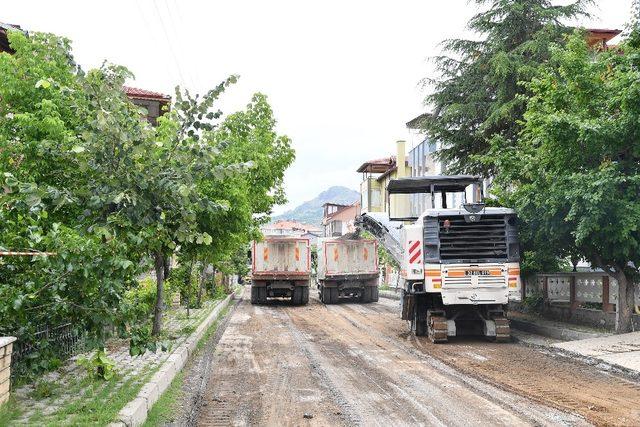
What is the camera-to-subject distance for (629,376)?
9.68 metres

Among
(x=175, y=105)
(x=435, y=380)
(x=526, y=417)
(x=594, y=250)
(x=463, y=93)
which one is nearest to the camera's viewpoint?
(x=526, y=417)

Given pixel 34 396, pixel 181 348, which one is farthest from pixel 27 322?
pixel 181 348

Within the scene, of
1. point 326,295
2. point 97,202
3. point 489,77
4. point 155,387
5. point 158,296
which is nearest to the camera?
point 97,202

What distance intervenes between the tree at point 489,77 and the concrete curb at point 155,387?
1125cm

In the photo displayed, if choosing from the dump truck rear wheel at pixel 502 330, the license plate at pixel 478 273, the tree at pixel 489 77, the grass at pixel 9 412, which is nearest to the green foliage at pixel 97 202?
the grass at pixel 9 412

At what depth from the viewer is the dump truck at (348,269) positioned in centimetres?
2973

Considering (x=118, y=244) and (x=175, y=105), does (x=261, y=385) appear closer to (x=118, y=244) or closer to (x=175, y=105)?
(x=118, y=244)

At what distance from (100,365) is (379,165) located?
53.0m

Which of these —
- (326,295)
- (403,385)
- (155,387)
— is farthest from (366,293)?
(155,387)

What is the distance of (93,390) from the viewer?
7.74 m

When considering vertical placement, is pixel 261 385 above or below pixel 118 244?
below

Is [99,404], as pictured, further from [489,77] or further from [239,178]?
[489,77]

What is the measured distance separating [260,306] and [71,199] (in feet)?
71.4

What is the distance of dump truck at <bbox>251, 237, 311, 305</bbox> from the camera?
1120 inches
